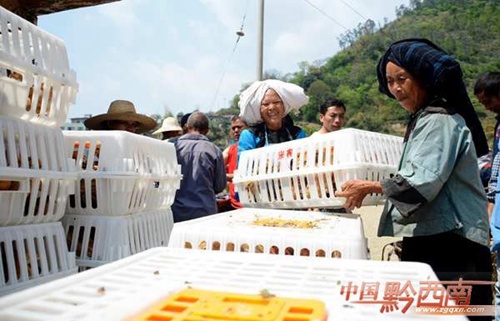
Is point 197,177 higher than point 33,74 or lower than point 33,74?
lower

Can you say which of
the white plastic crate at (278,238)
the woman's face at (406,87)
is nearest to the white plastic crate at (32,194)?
the white plastic crate at (278,238)

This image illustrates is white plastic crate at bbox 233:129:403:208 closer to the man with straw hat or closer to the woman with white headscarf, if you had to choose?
the woman with white headscarf

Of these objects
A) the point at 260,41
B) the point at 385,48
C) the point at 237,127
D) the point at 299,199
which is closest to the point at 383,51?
the point at 385,48

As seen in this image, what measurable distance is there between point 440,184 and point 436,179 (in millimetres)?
35

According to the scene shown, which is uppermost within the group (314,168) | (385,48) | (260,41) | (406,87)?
(385,48)

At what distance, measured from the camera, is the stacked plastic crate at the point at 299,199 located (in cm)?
155

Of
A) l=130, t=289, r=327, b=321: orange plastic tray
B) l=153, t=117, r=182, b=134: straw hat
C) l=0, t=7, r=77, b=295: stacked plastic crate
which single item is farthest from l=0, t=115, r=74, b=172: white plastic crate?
l=153, t=117, r=182, b=134: straw hat

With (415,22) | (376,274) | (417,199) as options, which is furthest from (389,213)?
(415,22)

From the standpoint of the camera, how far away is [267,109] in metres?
3.04

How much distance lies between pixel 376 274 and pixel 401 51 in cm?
122

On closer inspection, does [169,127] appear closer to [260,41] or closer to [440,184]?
[440,184]

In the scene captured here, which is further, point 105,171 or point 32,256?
point 105,171

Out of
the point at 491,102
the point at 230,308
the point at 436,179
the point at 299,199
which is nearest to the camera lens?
the point at 230,308

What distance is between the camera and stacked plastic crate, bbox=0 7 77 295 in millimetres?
1605
